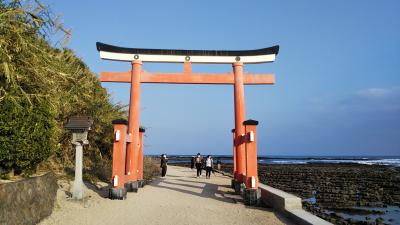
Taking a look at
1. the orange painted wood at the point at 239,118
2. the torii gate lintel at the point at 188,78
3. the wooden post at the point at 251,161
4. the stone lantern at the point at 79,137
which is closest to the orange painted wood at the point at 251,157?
the wooden post at the point at 251,161

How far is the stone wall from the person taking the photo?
4984mm

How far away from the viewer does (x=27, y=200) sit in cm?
569

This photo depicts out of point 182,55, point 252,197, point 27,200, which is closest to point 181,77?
point 182,55

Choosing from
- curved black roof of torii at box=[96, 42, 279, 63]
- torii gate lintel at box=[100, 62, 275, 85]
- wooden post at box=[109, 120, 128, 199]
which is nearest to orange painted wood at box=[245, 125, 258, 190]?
torii gate lintel at box=[100, 62, 275, 85]

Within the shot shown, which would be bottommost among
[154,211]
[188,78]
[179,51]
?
[154,211]

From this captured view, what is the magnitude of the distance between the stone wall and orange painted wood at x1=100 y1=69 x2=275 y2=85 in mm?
5394

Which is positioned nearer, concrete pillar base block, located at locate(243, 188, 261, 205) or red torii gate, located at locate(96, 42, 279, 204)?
concrete pillar base block, located at locate(243, 188, 261, 205)

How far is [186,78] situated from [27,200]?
7.19 m

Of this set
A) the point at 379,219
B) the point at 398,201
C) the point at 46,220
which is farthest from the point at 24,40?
the point at 398,201

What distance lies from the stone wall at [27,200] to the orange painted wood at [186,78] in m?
5.39

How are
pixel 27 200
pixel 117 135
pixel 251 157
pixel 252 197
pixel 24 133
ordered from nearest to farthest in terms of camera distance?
pixel 27 200, pixel 24 133, pixel 252 197, pixel 251 157, pixel 117 135

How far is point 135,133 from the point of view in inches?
457

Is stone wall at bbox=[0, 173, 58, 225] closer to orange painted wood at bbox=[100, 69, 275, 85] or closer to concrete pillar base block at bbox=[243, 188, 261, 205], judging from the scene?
concrete pillar base block at bbox=[243, 188, 261, 205]

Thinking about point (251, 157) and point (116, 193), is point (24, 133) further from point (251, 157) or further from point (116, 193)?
point (251, 157)
